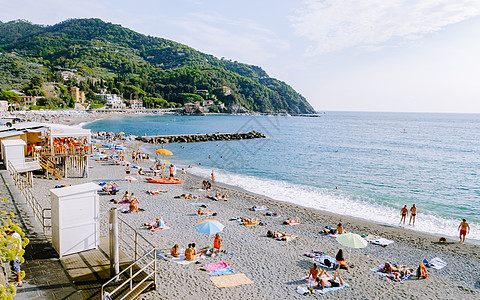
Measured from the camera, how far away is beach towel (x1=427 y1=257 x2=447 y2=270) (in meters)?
11.4

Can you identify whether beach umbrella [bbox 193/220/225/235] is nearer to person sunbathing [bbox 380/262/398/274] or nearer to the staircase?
person sunbathing [bbox 380/262/398/274]

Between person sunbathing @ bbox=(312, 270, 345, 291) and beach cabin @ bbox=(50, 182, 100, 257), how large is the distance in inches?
266

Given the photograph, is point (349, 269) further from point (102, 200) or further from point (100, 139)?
point (100, 139)

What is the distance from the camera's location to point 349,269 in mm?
10680

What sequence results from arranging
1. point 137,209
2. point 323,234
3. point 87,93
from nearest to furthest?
point 323,234, point 137,209, point 87,93

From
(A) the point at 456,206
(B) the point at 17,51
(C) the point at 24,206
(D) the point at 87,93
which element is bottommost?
(A) the point at 456,206

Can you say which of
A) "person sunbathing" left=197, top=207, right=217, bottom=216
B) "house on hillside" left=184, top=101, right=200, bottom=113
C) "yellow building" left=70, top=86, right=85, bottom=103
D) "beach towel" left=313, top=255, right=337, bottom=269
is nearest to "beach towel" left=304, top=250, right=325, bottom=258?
"beach towel" left=313, top=255, right=337, bottom=269

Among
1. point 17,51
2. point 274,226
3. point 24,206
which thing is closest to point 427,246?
point 274,226

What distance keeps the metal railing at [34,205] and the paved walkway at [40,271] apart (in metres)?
0.23

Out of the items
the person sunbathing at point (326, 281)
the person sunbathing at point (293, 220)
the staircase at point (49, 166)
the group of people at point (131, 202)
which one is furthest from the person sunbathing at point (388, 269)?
the staircase at point (49, 166)

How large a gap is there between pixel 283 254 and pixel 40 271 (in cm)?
795

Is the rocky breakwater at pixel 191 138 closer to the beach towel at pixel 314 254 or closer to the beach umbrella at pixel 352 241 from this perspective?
the beach towel at pixel 314 254

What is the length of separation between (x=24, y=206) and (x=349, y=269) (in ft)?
39.0

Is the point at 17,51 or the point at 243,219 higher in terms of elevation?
the point at 17,51
